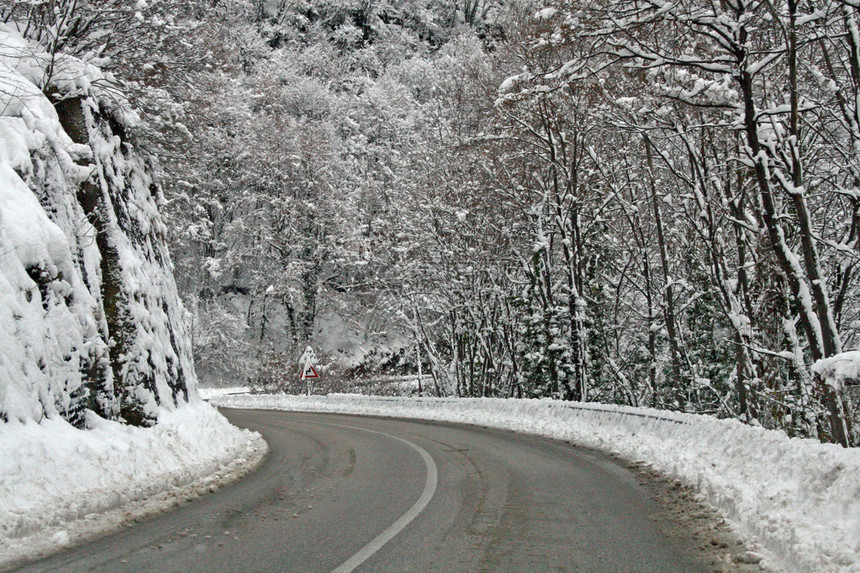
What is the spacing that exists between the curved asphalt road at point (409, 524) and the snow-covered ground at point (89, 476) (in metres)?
0.42

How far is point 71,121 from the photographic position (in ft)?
38.2

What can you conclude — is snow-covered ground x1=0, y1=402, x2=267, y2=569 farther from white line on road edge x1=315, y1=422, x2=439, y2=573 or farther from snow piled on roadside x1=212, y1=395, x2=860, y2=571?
snow piled on roadside x1=212, y1=395, x2=860, y2=571

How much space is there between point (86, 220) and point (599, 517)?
8701 millimetres

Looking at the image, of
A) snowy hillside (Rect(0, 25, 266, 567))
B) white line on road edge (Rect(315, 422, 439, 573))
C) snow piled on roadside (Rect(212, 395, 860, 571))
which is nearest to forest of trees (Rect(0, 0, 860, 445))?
snow piled on roadside (Rect(212, 395, 860, 571))

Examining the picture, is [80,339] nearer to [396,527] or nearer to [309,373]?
[396,527]

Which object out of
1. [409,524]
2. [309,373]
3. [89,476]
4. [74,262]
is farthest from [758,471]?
[309,373]

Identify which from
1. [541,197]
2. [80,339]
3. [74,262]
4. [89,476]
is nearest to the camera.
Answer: [89,476]

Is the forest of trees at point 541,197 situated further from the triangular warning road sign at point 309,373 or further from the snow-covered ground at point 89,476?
the snow-covered ground at point 89,476

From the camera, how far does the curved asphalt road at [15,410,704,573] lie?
17.6 feet

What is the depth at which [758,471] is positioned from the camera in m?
7.07

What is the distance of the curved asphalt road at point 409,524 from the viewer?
212 inches

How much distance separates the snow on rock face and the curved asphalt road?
247 cm

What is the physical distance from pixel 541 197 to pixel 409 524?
2046 centimetres

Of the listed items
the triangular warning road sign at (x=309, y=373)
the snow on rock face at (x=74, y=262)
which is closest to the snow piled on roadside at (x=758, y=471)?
the snow on rock face at (x=74, y=262)
